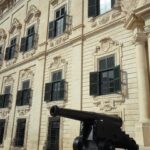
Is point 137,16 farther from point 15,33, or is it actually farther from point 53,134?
point 15,33

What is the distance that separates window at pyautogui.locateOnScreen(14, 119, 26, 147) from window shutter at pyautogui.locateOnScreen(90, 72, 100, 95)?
5215 millimetres

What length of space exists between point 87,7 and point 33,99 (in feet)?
18.1

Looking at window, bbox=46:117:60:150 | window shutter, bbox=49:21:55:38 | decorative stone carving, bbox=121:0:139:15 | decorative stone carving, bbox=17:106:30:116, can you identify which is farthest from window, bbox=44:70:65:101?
decorative stone carving, bbox=121:0:139:15

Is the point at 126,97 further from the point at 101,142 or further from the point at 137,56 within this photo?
the point at 101,142

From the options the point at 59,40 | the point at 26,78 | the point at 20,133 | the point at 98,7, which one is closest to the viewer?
the point at 98,7

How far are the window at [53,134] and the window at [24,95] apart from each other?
8.30 feet

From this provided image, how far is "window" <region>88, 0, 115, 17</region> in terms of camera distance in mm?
11012

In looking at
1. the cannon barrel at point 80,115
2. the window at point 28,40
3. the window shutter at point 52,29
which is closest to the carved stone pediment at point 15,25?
the window at point 28,40

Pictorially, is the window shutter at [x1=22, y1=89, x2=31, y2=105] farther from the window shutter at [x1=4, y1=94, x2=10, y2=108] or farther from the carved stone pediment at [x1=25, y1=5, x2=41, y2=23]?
the carved stone pediment at [x1=25, y1=5, x2=41, y2=23]

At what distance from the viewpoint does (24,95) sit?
46.2 ft

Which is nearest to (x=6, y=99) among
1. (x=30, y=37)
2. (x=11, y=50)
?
(x=11, y=50)

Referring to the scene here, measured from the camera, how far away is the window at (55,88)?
11.7 m

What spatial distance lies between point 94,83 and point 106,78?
55 centimetres

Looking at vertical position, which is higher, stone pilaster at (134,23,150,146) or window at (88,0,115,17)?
window at (88,0,115,17)
